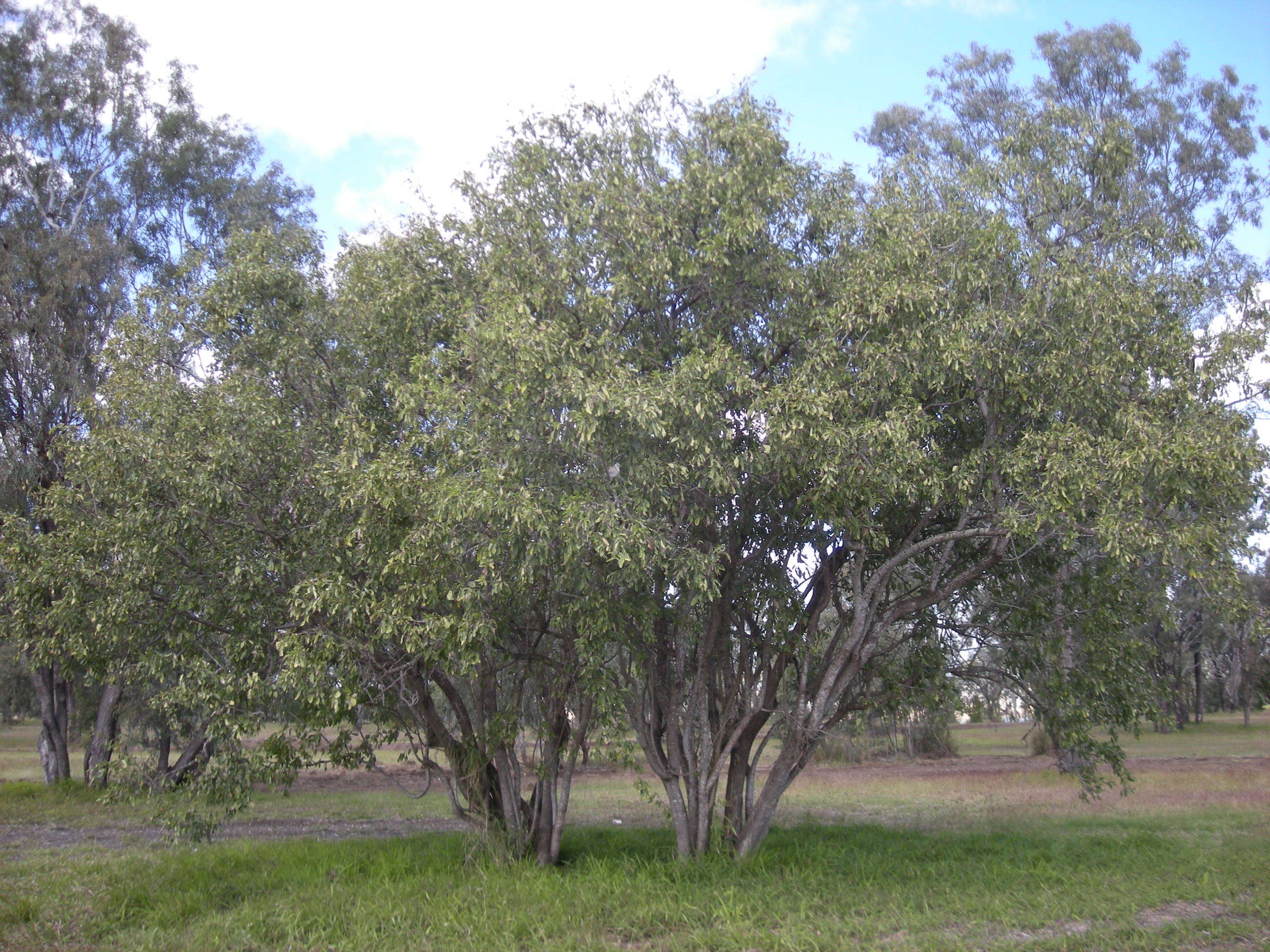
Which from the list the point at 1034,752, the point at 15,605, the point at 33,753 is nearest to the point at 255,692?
the point at 15,605

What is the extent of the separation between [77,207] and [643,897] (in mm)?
21884

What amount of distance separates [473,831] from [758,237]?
8.53m

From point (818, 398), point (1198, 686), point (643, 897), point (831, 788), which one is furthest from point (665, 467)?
point (1198, 686)

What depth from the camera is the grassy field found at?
934cm

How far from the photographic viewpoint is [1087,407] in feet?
34.5

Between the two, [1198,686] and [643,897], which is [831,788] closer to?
[643,897]

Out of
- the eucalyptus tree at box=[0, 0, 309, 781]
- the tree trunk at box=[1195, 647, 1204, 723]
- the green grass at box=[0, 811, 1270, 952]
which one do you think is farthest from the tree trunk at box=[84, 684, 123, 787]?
the tree trunk at box=[1195, 647, 1204, 723]

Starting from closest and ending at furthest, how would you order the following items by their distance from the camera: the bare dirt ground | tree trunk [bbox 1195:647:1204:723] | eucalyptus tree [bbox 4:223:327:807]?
eucalyptus tree [bbox 4:223:327:807]
the bare dirt ground
tree trunk [bbox 1195:647:1204:723]

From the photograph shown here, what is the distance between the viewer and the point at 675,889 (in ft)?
35.7

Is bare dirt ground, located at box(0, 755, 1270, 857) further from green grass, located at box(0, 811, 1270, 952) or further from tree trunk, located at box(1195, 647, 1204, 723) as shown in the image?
tree trunk, located at box(1195, 647, 1204, 723)

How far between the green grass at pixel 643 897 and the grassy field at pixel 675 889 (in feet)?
0.11

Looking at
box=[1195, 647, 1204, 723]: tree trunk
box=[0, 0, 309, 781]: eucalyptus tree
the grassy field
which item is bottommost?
box=[1195, 647, 1204, 723]: tree trunk

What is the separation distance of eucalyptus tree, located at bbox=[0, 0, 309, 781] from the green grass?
11.7 metres

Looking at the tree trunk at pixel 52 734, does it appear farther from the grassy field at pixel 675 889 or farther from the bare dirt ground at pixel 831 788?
the grassy field at pixel 675 889
